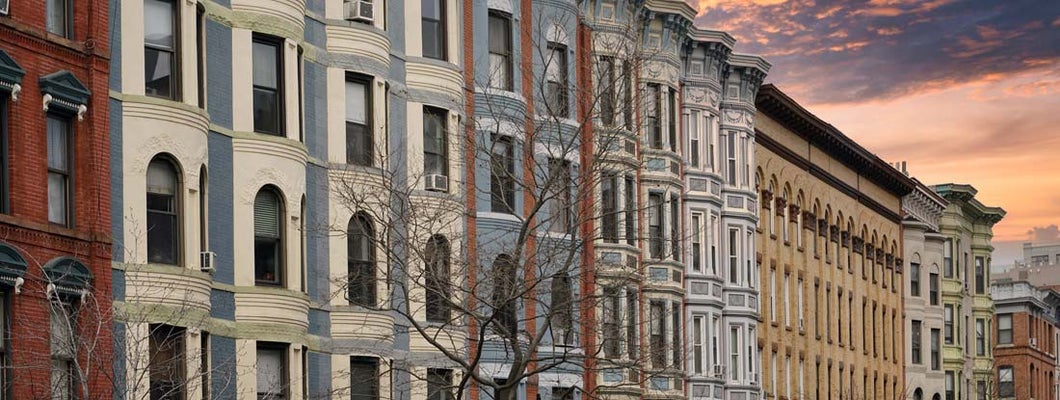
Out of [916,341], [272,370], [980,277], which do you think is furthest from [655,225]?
[980,277]

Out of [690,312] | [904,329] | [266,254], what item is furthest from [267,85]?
[904,329]

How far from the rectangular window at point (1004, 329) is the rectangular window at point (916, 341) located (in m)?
28.7

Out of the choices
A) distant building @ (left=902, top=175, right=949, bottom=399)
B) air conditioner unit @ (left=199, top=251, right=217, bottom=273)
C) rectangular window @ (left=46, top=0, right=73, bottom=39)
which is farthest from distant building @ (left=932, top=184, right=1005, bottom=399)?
rectangular window @ (left=46, top=0, right=73, bottom=39)

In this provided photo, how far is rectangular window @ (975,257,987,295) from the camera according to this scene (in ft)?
364

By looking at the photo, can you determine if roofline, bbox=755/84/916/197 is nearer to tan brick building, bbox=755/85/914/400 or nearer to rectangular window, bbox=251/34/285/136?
tan brick building, bbox=755/85/914/400

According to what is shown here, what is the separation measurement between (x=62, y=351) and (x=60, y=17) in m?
6.09

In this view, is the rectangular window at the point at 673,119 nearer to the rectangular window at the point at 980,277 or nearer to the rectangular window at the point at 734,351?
the rectangular window at the point at 734,351

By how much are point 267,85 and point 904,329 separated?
6341cm

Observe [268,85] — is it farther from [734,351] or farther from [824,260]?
[824,260]

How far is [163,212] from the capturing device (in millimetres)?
38688

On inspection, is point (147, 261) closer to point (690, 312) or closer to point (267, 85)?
point (267, 85)

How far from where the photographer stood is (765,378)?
7625 cm

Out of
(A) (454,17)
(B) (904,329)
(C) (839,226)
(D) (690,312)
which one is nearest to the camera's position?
(A) (454,17)

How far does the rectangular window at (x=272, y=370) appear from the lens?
41.9 metres
